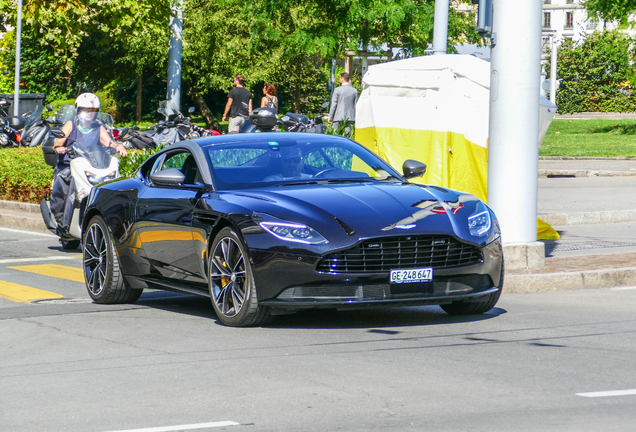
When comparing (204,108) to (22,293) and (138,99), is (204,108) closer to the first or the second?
(138,99)

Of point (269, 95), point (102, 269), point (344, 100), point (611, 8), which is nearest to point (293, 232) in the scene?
point (102, 269)

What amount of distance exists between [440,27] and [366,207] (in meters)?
9.01

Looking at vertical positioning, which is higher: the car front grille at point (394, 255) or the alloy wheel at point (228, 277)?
the car front grille at point (394, 255)

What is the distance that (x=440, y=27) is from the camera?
1555 cm

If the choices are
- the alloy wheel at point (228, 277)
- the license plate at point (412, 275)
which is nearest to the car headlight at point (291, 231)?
the alloy wheel at point (228, 277)

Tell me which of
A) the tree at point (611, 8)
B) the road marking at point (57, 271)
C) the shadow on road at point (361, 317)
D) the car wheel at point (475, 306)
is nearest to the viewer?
the shadow on road at point (361, 317)

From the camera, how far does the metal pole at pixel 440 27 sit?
1545 centimetres

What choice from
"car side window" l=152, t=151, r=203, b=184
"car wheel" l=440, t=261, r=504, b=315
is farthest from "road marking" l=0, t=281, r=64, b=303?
"car wheel" l=440, t=261, r=504, b=315

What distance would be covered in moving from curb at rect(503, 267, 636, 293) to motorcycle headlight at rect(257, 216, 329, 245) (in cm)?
288

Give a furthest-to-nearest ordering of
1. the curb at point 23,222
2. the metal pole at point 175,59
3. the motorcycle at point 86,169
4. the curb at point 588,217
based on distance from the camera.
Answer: the metal pole at point 175,59
the curb at point 23,222
the curb at point 588,217
the motorcycle at point 86,169

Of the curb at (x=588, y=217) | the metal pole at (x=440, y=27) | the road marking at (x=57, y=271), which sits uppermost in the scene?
the metal pole at (x=440, y=27)

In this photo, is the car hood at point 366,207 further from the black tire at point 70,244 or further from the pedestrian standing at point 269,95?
the pedestrian standing at point 269,95

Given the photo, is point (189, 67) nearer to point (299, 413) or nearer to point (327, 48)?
point (327, 48)

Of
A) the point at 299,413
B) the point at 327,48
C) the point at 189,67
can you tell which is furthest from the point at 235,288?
the point at 189,67
